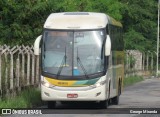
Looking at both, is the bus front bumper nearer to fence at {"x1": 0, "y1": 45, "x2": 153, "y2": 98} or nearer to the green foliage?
fence at {"x1": 0, "y1": 45, "x2": 153, "y2": 98}

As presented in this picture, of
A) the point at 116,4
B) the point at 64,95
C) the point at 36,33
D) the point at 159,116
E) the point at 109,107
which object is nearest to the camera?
the point at 159,116

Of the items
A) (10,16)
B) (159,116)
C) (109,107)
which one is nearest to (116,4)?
(10,16)

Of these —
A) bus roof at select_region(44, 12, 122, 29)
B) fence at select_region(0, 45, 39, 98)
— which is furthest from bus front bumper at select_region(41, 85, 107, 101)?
bus roof at select_region(44, 12, 122, 29)

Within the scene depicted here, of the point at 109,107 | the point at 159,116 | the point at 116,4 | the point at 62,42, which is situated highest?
the point at 62,42

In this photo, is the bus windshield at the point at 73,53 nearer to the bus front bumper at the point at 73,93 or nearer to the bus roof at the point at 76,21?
the bus roof at the point at 76,21

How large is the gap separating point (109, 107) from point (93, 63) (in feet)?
8.80

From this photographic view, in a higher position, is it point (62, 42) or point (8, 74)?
point (62, 42)

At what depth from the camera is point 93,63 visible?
2166 cm

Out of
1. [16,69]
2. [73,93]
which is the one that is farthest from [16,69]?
[73,93]

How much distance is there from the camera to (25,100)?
22.2 m

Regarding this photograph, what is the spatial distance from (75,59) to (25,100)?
231 cm

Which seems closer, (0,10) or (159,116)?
(159,116)

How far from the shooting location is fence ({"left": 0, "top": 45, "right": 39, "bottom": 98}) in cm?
2317

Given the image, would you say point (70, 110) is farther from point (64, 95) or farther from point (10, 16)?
point (10, 16)
